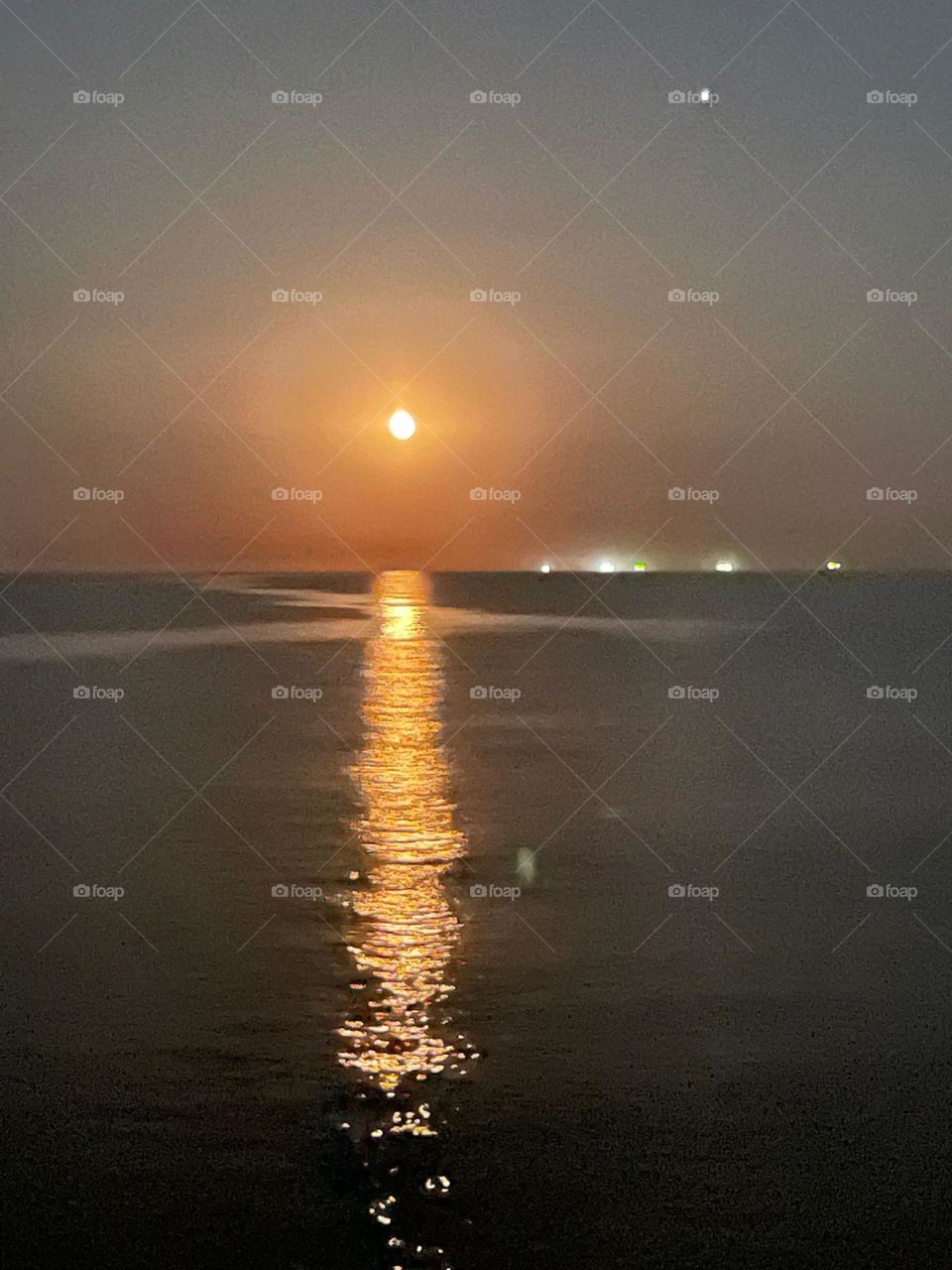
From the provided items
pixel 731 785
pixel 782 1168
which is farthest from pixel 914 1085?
pixel 731 785

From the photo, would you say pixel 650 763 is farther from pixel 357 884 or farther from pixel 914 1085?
pixel 914 1085

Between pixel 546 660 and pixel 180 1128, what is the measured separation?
22498 millimetres

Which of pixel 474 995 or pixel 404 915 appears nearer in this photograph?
pixel 474 995

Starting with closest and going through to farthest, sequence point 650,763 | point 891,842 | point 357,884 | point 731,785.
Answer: point 357,884, point 891,842, point 731,785, point 650,763

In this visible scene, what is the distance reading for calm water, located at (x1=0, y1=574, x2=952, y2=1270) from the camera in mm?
5242

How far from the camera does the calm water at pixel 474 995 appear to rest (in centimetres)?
524

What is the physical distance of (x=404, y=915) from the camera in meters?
9.13

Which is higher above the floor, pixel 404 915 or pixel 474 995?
pixel 404 915

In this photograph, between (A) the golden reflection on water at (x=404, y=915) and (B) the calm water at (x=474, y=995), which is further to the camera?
(A) the golden reflection on water at (x=404, y=915)

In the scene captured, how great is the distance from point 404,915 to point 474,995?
5.33 feet

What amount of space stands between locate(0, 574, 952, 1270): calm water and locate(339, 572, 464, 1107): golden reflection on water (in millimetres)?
34

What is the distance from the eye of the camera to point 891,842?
11719mm

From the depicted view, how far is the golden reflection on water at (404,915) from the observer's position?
6641 millimetres

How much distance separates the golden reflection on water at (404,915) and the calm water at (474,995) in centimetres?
3
